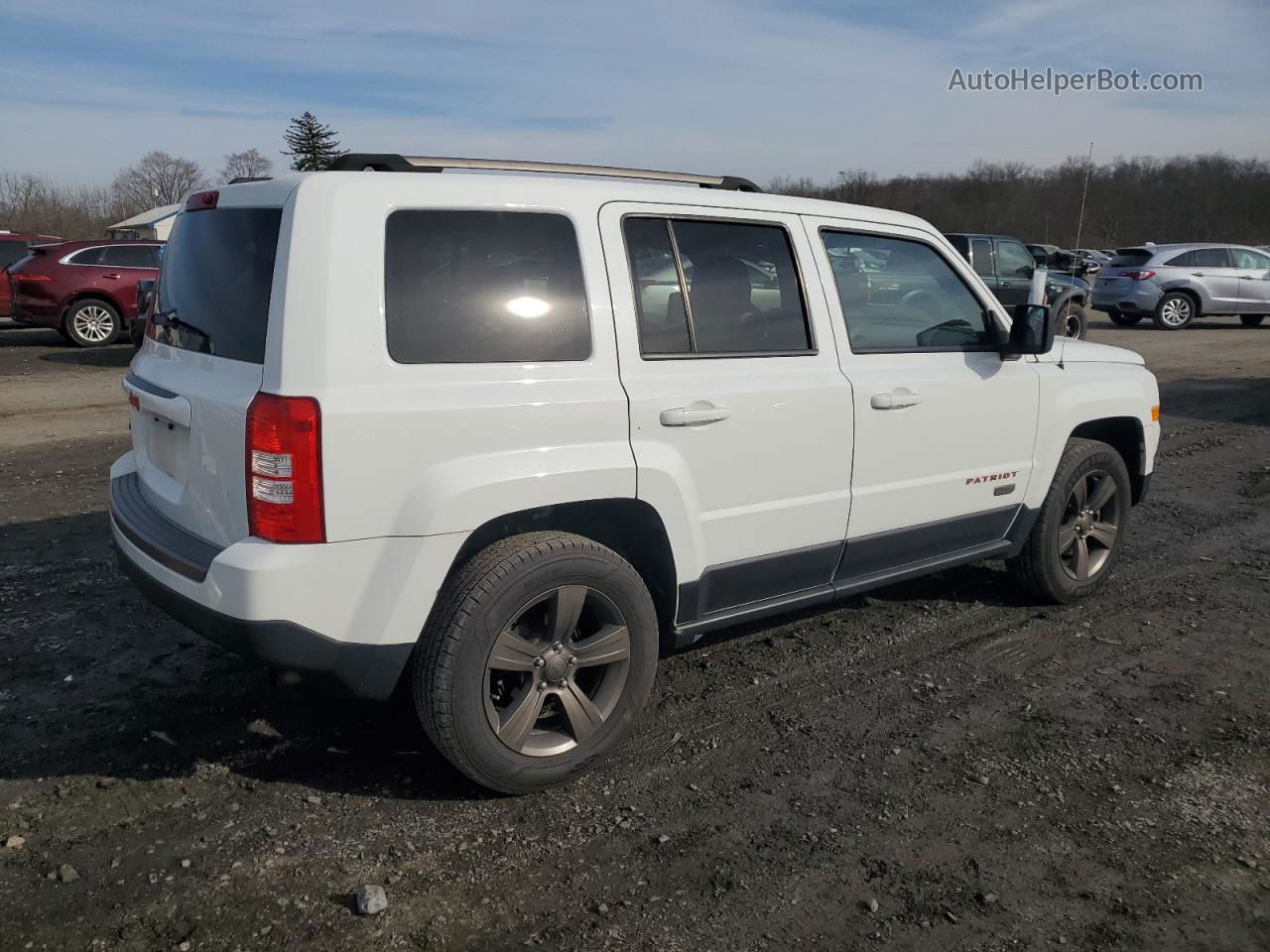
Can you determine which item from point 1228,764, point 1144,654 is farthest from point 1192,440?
point 1228,764

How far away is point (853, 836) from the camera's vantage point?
310 cm

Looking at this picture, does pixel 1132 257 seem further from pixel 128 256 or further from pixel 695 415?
pixel 695 415

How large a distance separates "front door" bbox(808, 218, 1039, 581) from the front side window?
0.23 meters

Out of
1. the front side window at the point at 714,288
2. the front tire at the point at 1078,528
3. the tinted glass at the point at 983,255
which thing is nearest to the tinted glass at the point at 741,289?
the front side window at the point at 714,288

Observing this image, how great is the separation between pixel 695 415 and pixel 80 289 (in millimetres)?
15490

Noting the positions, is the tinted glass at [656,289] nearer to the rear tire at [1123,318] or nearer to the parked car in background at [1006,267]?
the parked car in background at [1006,267]

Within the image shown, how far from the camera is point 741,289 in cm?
378

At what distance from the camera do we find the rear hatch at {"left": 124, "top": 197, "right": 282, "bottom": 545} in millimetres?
2963

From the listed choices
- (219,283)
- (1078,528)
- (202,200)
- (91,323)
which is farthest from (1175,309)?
(219,283)

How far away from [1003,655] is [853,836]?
1.72 m

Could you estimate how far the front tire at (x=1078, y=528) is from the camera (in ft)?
16.0

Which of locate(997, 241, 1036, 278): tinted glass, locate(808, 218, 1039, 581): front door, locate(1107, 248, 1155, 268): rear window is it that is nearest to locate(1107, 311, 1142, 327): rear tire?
locate(1107, 248, 1155, 268): rear window

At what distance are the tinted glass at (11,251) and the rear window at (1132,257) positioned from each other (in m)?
21.3

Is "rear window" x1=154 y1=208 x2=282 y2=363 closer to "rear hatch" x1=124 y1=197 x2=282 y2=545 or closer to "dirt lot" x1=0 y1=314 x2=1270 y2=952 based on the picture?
"rear hatch" x1=124 y1=197 x2=282 y2=545
